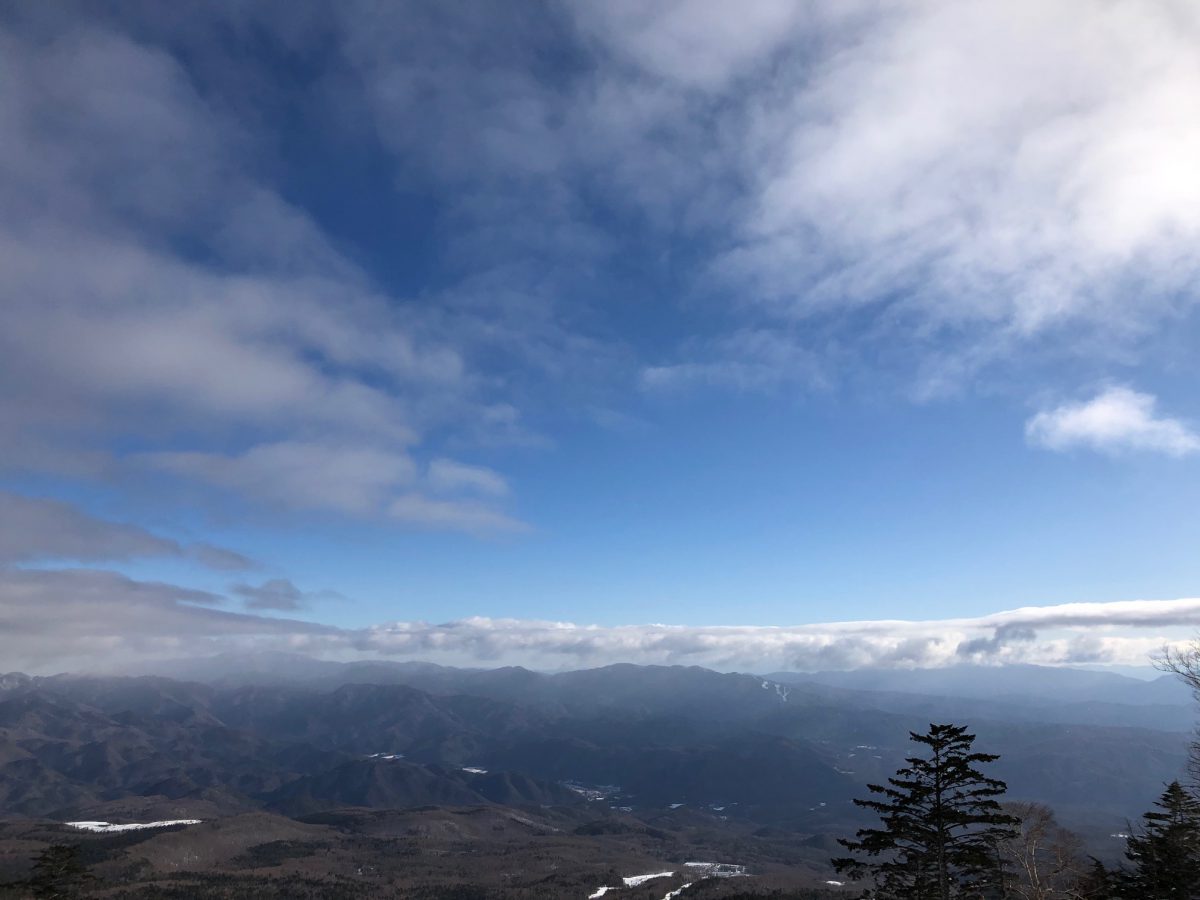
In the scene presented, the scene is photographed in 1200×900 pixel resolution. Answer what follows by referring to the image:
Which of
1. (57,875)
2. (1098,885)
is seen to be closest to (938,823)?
(1098,885)

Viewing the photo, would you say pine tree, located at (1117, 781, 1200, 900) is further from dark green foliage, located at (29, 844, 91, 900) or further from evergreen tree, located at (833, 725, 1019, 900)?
dark green foliage, located at (29, 844, 91, 900)

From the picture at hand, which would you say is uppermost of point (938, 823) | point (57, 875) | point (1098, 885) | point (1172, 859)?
point (938, 823)

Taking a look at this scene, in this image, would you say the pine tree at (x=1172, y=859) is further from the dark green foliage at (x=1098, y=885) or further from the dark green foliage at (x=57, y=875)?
the dark green foliage at (x=57, y=875)

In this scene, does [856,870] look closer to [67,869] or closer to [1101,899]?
[1101,899]

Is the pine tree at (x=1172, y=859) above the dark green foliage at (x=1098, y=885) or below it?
above

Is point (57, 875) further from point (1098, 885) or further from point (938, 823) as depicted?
point (1098, 885)

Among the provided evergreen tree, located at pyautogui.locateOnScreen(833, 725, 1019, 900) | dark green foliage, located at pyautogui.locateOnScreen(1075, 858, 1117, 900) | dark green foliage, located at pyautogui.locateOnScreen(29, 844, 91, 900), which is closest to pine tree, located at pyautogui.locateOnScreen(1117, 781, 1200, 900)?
dark green foliage, located at pyautogui.locateOnScreen(1075, 858, 1117, 900)

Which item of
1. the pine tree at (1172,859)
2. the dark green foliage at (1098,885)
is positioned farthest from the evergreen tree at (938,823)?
the pine tree at (1172,859)
